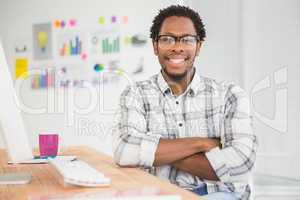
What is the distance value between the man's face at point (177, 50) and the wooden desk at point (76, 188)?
0.42 m

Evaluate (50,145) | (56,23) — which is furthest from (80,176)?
(56,23)

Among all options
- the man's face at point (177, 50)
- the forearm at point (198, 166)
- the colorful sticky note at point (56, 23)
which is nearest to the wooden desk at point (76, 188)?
the forearm at point (198, 166)

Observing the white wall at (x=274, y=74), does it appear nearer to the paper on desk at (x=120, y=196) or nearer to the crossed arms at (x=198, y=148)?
the crossed arms at (x=198, y=148)

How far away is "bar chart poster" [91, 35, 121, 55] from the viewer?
3.89 metres

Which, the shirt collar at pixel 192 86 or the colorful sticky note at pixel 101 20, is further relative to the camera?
the colorful sticky note at pixel 101 20

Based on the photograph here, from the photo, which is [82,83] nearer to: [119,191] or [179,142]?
[179,142]

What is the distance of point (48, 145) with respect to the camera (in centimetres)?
167

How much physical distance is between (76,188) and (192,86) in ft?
2.65

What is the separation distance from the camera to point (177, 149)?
5.00ft

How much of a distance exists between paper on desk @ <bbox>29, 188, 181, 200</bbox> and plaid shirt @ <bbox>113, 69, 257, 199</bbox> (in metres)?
0.58

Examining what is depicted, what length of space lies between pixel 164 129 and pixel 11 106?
567 millimetres

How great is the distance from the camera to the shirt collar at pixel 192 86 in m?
1.69

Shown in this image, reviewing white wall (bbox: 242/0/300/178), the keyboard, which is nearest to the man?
the keyboard

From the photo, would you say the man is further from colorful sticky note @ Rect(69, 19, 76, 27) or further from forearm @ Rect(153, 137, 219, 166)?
colorful sticky note @ Rect(69, 19, 76, 27)
